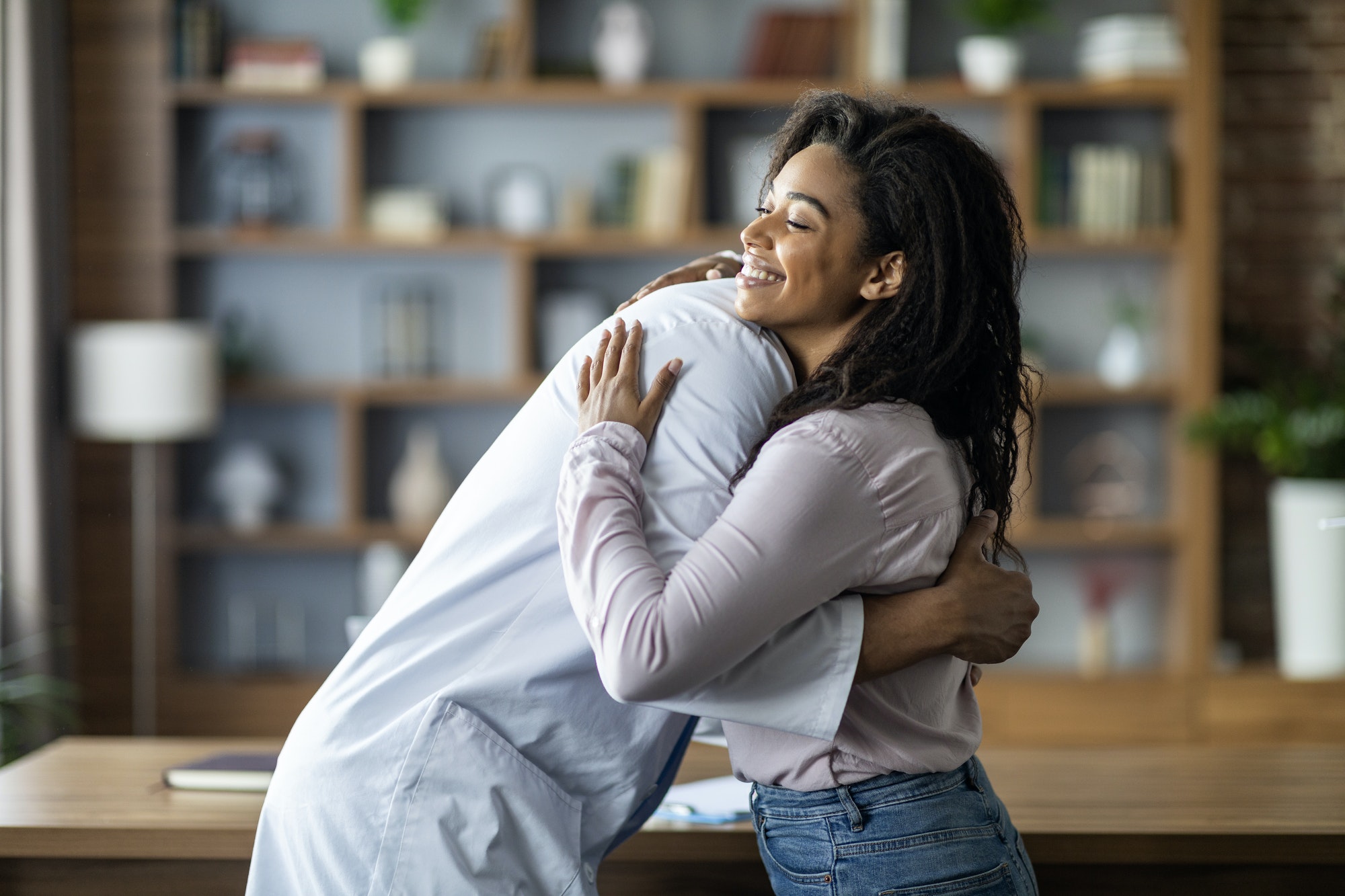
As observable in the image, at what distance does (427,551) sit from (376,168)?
11.7 ft

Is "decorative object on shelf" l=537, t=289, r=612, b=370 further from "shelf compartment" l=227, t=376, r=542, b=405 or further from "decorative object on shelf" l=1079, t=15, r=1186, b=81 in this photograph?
"decorative object on shelf" l=1079, t=15, r=1186, b=81

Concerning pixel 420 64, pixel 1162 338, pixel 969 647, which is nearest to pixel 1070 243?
pixel 1162 338

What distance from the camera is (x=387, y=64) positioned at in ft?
14.3

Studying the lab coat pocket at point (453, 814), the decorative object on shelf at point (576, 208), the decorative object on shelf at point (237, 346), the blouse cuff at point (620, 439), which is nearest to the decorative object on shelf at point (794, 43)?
the decorative object on shelf at point (576, 208)

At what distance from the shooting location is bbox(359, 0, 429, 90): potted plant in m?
4.36

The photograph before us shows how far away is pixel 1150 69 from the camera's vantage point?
172 inches

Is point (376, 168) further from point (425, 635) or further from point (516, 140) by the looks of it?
point (425, 635)

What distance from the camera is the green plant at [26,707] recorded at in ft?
11.4

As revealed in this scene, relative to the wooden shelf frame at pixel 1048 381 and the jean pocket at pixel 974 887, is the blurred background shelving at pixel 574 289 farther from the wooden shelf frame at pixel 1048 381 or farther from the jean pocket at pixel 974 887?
the jean pocket at pixel 974 887

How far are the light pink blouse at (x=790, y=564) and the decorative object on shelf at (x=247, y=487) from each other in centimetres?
349

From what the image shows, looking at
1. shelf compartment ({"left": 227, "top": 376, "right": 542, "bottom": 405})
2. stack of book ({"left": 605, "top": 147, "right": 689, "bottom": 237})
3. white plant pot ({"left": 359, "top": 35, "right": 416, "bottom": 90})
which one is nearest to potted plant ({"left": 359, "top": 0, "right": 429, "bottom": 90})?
white plant pot ({"left": 359, "top": 35, "right": 416, "bottom": 90})

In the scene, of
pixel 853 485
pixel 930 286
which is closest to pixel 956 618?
pixel 853 485

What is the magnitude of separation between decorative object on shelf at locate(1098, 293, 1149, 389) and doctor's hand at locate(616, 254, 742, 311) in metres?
3.11

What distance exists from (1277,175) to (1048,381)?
111 cm
